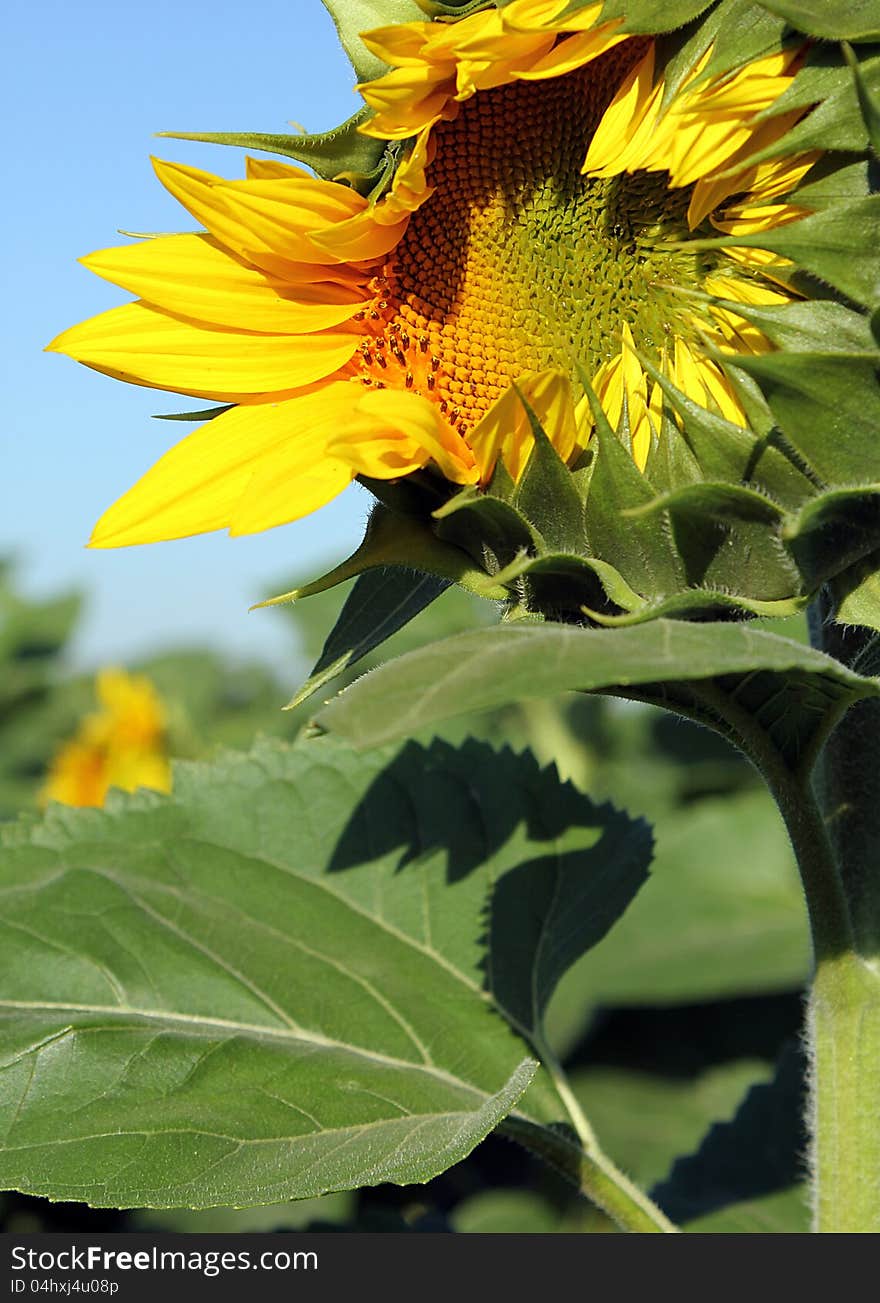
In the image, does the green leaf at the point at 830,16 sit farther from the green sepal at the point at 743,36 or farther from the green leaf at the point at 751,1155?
the green leaf at the point at 751,1155

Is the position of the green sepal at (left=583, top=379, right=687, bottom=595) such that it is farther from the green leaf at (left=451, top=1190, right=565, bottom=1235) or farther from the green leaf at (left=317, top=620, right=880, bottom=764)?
the green leaf at (left=451, top=1190, right=565, bottom=1235)

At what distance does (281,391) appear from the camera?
1.60 metres

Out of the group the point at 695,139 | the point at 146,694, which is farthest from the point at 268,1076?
the point at 146,694

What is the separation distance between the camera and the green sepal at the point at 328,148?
60.4 inches

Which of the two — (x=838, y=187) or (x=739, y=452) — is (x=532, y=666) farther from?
(x=838, y=187)

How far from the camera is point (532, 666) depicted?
1.10 m

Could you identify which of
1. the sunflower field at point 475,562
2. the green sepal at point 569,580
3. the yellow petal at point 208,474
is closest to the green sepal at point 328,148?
the sunflower field at point 475,562

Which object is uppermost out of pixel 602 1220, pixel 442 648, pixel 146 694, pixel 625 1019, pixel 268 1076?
pixel 442 648

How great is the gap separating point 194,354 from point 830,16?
2.35 feet

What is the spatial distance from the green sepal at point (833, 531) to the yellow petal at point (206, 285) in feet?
1.85

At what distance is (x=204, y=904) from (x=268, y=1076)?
287 millimetres

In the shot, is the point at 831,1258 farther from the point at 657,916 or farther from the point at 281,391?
the point at 657,916

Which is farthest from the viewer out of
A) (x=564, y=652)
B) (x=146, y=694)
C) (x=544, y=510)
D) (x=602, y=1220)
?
(x=146, y=694)

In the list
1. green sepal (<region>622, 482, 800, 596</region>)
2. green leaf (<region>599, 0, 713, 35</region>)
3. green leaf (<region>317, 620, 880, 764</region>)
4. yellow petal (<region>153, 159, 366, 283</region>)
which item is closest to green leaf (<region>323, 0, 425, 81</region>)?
yellow petal (<region>153, 159, 366, 283</region>)
